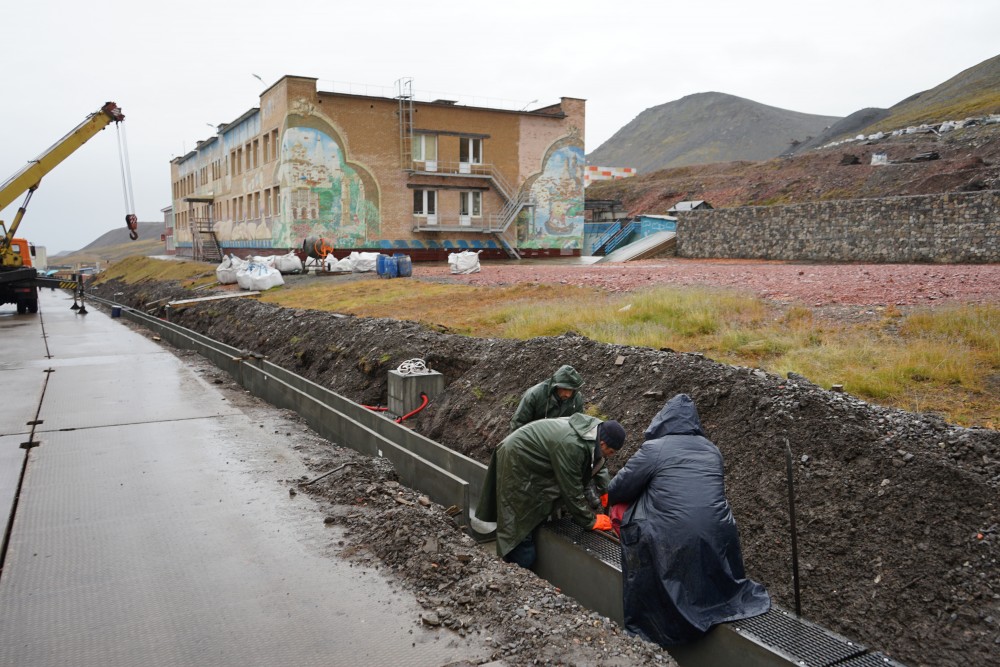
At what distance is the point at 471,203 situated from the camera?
40.2m

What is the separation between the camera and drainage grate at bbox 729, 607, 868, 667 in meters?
4.46

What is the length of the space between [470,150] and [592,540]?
118ft

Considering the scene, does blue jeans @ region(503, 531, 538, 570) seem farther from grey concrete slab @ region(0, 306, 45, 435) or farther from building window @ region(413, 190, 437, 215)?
building window @ region(413, 190, 437, 215)

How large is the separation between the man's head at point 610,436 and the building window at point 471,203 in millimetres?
35340

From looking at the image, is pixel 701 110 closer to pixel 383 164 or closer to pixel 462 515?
pixel 383 164

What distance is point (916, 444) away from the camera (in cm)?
568

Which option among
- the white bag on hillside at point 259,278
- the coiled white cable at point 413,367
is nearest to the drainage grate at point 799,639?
the coiled white cable at point 413,367

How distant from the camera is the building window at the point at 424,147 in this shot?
38.3 m

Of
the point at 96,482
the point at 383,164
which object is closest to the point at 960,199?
the point at 96,482

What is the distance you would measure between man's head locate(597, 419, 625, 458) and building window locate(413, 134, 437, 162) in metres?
34.5

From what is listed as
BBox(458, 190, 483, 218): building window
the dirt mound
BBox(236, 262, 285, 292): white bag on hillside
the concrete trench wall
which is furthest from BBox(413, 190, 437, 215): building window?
the dirt mound

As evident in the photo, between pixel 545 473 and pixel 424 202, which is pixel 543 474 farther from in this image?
pixel 424 202

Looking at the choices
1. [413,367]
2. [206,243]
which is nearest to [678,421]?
[413,367]

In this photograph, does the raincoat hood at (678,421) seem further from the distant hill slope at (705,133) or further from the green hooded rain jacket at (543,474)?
the distant hill slope at (705,133)
